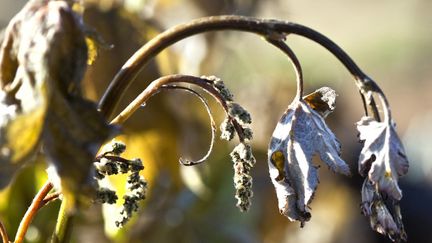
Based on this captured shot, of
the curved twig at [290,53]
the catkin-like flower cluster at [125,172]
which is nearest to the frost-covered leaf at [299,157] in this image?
the curved twig at [290,53]

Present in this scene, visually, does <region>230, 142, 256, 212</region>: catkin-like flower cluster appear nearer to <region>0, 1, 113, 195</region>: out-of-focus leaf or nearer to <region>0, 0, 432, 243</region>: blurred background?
<region>0, 1, 113, 195</region>: out-of-focus leaf

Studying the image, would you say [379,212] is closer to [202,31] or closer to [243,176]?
[243,176]

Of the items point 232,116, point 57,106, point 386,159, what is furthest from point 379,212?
point 57,106

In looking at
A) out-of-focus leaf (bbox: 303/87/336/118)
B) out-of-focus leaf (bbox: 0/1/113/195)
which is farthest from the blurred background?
out-of-focus leaf (bbox: 0/1/113/195)

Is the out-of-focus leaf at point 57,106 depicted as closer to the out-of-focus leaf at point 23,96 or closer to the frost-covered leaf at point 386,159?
the out-of-focus leaf at point 23,96

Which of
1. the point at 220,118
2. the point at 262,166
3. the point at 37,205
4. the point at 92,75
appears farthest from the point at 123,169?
the point at 262,166

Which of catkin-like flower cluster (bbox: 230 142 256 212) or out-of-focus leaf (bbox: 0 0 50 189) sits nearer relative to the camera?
out-of-focus leaf (bbox: 0 0 50 189)
